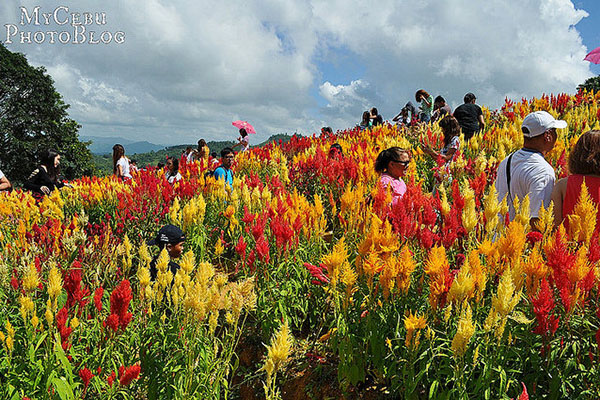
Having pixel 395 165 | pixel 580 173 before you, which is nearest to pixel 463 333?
pixel 580 173

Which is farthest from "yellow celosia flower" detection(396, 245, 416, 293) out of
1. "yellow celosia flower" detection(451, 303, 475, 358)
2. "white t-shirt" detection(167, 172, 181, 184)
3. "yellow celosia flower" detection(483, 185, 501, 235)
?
"white t-shirt" detection(167, 172, 181, 184)

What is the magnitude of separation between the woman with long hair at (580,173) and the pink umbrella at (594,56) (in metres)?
4.34

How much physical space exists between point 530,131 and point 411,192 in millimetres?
1129

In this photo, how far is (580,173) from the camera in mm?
2514

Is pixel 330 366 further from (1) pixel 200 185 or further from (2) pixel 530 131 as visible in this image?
(1) pixel 200 185

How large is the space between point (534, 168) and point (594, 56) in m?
4.51

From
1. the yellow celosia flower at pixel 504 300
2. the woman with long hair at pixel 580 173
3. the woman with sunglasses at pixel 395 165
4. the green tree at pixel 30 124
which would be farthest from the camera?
the green tree at pixel 30 124

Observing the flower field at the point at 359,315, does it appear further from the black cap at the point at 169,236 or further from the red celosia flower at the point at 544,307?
the black cap at the point at 169,236

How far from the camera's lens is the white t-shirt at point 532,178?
276cm

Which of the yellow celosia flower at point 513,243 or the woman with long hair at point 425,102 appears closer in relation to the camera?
the yellow celosia flower at point 513,243

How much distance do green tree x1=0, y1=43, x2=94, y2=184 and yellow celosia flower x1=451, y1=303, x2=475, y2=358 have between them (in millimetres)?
28271

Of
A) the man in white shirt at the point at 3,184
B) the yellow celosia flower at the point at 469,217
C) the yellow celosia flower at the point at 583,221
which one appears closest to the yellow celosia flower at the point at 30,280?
the yellow celosia flower at the point at 469,217

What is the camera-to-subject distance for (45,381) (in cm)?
186

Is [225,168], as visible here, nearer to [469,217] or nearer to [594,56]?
[469,217]
